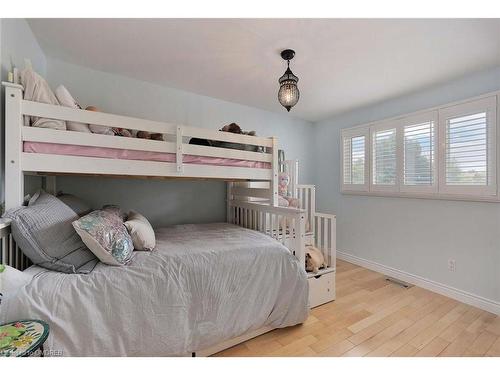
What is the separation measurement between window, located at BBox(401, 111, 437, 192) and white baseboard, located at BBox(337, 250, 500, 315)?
3.31 ft

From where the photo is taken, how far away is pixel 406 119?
2.58m

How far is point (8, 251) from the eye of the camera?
1163 mm

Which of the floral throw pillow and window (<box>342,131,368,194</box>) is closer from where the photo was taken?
the floral throw pillow

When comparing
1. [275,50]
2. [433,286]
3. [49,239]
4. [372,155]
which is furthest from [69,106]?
[433,286]

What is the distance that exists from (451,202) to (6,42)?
12.3ft

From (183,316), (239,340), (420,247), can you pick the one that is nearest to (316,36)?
(183,316)

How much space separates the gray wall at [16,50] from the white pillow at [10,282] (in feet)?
1.62

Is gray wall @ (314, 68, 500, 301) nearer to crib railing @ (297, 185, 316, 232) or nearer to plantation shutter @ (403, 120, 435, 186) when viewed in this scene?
plantation shutter @ (403, 120, 435, 186)

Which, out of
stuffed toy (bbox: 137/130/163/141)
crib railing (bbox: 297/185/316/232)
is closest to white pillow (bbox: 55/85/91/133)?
stuffed toy (bbox: 137/130/163/141)

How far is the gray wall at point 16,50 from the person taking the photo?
3.98 ft

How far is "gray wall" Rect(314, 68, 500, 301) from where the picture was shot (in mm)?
2023

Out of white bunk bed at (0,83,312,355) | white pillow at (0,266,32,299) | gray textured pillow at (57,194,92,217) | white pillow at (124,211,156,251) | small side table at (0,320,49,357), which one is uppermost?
white bunk bed at (0,83,312,355)
